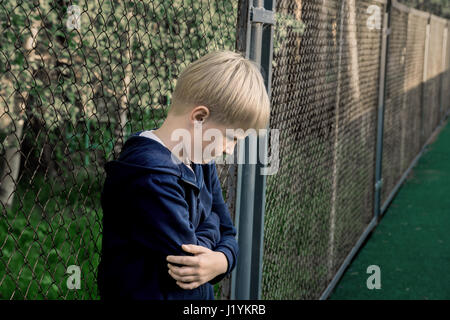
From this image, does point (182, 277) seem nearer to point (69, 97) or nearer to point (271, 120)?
point (271, 120)

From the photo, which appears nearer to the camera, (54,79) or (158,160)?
(158,160)

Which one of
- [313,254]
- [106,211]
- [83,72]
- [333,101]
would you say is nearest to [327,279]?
[313,254]

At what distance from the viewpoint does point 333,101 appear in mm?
3705

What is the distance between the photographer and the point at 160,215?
1430 mm

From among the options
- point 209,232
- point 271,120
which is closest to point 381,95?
point 271,120

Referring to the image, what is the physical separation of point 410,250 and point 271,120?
10.3 ft

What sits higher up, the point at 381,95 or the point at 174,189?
the point at 381,95

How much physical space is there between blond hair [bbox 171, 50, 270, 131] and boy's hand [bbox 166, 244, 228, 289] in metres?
0.34

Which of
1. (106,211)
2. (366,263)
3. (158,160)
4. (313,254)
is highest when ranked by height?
(158,160)

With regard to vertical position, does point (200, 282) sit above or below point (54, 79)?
below

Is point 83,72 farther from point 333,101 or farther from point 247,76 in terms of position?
point 247,76

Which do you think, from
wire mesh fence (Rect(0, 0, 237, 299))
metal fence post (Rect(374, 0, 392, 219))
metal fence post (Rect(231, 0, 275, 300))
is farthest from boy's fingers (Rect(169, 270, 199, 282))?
metal fence post (Rect(374, 0, 392, 219))

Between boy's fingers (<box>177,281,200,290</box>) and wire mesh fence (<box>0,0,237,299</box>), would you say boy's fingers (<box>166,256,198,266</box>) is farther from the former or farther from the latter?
wire mesh fence (<box>0,0,237,299</box>)

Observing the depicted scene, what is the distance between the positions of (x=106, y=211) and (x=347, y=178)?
3.07 m
